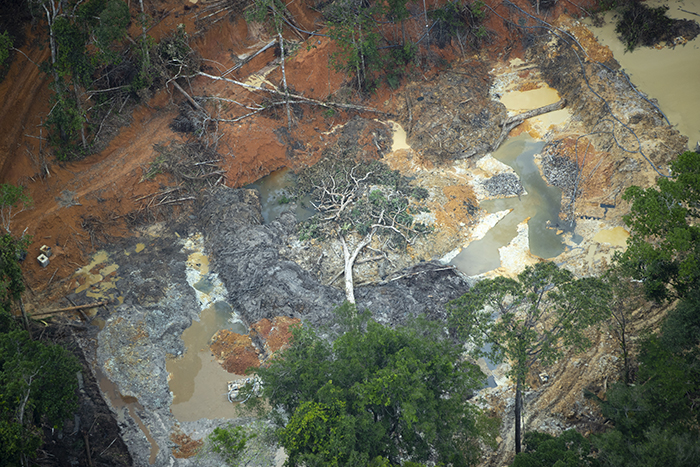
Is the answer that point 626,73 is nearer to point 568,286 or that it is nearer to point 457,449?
point 568,286

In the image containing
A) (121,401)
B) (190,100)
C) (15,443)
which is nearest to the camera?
(15,443)

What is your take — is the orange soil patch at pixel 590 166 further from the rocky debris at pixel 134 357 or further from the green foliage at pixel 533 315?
the rocky debris at pixel 134 357

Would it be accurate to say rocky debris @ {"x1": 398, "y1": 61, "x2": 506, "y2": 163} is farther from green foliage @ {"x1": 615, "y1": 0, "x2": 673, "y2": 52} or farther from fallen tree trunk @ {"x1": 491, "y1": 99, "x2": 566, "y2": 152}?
green foliage @ {"x1": 615, "y1": 0, "x2": 673, "y2": 52}

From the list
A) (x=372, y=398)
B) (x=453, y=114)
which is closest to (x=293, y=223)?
(x=453, y=114)

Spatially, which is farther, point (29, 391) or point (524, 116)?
point (524, 116)

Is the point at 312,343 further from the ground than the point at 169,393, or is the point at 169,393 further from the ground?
the point at 312,343

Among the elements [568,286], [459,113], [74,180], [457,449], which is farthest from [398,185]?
[74,180]

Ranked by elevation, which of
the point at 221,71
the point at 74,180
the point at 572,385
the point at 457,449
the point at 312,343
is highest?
the point at 221,71

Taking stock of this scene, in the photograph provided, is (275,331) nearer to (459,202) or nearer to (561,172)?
(459,202)
